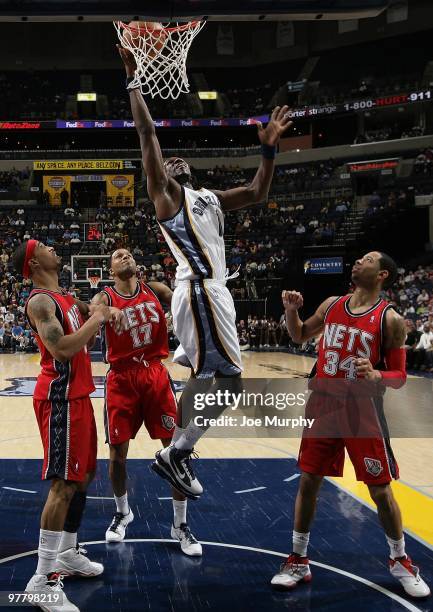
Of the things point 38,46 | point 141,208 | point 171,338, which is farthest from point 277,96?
point 171,338

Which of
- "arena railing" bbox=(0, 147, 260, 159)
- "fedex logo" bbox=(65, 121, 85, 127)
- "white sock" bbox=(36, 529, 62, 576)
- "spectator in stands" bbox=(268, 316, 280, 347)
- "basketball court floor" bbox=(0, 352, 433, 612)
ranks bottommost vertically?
"spectator in stands" bbox=(268, 316, 280, 347)

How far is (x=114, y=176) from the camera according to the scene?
106 ft

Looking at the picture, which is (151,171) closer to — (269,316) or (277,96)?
(269,316)

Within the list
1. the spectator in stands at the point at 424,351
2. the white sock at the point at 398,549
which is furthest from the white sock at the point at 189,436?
the spectator in stands at the point at 424,351

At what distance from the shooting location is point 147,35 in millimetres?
4598

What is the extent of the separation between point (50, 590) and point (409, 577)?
6.97 ft

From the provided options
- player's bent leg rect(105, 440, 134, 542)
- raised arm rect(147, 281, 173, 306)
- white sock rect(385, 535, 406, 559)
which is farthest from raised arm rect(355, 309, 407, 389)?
player's bent leg rect(105, 440, 134, 542)

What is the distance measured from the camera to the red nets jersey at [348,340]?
4.16 m

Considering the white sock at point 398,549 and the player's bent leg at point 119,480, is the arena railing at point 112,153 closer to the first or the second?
the player's bent leg at point 119,480

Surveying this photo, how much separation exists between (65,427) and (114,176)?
29.5 metres

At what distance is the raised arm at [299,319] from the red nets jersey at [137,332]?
1214 millimetres

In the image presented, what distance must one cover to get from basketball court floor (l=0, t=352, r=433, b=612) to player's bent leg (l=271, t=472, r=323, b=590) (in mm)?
93

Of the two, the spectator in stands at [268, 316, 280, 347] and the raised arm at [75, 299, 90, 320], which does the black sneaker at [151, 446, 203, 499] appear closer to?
the raised arm at [75, 299, 90, 320]

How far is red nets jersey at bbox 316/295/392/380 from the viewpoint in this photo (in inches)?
164
